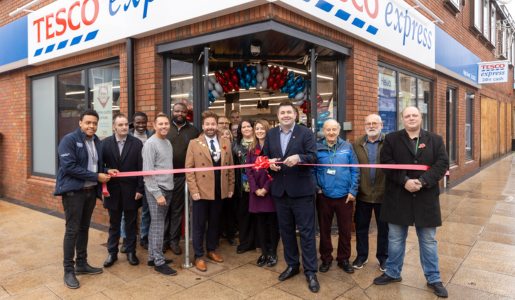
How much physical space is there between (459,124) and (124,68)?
10111 millimetres

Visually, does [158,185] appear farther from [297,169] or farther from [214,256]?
[297,169]

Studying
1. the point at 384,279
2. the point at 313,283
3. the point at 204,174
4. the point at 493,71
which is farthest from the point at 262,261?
the point at 493,71

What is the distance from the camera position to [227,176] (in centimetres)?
427

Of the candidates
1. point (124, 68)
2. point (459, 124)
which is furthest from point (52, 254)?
point (459, 124)

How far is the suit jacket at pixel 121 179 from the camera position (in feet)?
13.5

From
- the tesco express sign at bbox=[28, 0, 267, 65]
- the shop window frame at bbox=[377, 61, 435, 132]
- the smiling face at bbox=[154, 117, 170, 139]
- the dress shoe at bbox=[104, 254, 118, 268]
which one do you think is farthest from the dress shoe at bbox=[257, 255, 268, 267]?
the shop window frame at bbox=[377, 61, 435, 132]

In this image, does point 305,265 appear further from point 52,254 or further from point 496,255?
point 52,254

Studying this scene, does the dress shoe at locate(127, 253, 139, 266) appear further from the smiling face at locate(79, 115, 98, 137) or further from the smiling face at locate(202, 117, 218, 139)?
the smiling face at locate(202, 117, 218, 139)

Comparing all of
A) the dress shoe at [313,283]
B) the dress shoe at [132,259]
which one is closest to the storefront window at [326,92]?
the dress shoe at [313,283]

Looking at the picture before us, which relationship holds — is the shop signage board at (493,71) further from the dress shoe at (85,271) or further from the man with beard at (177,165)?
the dress shoe at (85,271)

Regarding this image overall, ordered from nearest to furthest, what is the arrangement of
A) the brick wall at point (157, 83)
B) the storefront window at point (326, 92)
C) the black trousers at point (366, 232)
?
the black trousers at point (366, 232), the brick wall at point (157, 83), the storefront window at point (326, 92)

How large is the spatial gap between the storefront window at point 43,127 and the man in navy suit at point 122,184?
13.4ft

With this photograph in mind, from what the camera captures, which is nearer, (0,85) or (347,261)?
(347,261)

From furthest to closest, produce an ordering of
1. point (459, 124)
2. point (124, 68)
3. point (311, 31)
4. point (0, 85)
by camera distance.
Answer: point (459, 124) < point (0, 85) < point (124, 68) < point (311, 31)
